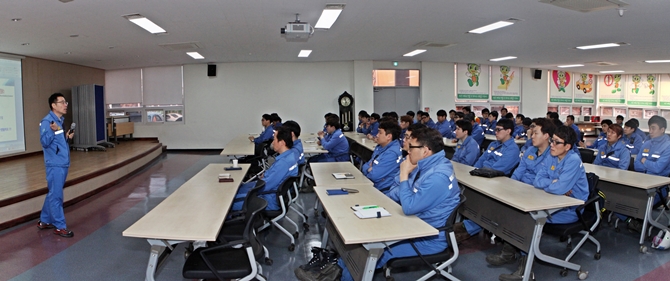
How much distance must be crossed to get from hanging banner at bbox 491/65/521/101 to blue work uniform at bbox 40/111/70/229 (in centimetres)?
1402

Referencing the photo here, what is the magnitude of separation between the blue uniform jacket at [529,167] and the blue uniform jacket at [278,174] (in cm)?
243

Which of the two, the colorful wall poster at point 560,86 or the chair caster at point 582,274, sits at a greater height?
the colorful wall poster at point 560,86

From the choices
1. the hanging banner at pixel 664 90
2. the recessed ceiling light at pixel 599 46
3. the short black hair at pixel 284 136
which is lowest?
the short black hair at pixel 284 136

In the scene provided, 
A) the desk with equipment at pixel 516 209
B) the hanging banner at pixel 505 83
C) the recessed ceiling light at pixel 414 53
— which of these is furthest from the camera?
the hanging banner at pixel 505 83

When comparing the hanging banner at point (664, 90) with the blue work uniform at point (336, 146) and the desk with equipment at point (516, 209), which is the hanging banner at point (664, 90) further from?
the desk with equipment at point (516, 209)

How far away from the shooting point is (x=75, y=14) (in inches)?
227

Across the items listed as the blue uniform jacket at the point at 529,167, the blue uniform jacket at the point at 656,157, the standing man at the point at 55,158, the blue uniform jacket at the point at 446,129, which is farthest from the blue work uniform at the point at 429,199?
the blue uniform jacket at the point at 446,129

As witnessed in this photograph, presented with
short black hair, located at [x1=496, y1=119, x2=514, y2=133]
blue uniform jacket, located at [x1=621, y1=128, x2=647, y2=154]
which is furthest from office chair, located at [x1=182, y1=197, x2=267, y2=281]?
blue uniform jacket, located at [x1=621, y1=128, x2=647, y2=154]

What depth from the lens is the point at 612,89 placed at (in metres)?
18.1

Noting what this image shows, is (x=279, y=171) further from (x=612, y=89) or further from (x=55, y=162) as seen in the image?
(x=612, y=89)

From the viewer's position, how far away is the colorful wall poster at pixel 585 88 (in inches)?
689

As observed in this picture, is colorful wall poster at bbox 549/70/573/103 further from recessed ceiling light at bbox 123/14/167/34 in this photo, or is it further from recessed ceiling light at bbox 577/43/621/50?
recessed ceiling light at bbox 123/14/167/34

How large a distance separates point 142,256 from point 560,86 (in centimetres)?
1733

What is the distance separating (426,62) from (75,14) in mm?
10479
